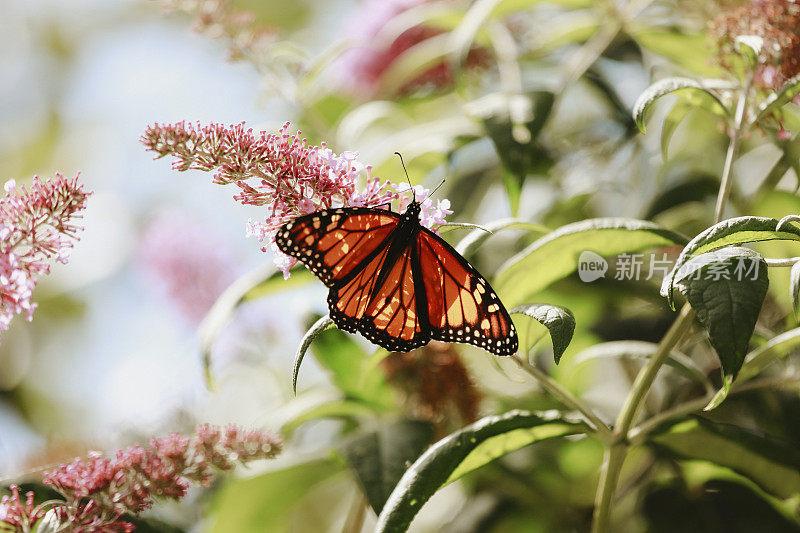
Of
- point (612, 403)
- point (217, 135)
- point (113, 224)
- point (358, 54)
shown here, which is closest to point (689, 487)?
point (612, 403)

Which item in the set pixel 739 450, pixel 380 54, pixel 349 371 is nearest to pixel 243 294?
pixel 349 371

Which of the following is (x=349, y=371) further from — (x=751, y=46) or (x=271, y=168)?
(x=751, y=46)

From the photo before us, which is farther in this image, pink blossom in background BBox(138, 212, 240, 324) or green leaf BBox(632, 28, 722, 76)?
pink blossom in background BBox(138, 212, 240, 324)

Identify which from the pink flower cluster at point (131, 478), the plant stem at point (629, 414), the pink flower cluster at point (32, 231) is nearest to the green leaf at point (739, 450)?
the plant stem at point (629, 414)

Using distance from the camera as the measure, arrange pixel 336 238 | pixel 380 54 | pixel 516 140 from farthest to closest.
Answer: pixel 380 54 < pixel 516 140 < pixel 336 238

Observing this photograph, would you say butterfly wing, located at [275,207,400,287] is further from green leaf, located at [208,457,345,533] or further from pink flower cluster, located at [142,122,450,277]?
green leaf, located at [208,457,345,533]

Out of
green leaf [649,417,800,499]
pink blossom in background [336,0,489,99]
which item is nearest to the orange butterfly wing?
green leaf [649,417,800,499]
